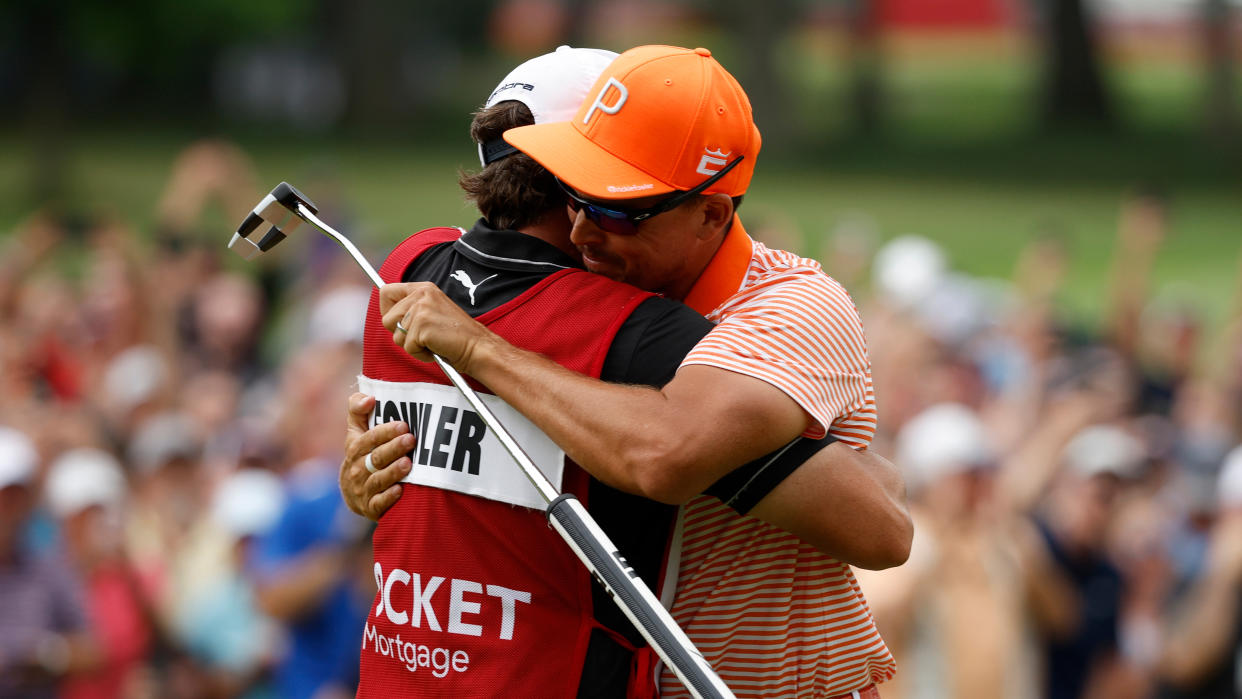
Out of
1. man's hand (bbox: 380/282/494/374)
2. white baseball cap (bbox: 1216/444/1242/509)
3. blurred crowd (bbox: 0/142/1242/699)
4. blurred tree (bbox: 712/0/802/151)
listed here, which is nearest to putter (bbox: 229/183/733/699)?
man's hand (bbox: 380/282/494/374)

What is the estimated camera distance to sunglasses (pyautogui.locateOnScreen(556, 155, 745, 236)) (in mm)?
3141

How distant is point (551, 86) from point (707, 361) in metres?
0.83

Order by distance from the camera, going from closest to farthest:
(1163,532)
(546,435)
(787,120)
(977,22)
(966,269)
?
(546,435) → (1163,532) → (966,269) → (787,120) → (977,22)

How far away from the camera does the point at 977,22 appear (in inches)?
2739

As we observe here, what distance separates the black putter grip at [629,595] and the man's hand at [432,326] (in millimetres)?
378

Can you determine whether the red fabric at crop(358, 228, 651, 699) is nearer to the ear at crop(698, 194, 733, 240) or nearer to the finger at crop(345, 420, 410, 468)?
the finger at crop(345, 420, 410, 468)

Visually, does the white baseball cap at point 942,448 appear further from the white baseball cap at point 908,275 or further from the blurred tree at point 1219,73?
the blurred tree at point 1219,73

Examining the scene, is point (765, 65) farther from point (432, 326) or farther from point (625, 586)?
point (625, 586)

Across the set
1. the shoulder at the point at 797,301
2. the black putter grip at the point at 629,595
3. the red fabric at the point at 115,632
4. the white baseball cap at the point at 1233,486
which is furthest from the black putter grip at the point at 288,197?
the white baseball cap at the point at 1233,486

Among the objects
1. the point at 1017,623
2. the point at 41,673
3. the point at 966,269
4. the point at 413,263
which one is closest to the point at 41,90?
the point at 966,269

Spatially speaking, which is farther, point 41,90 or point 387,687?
point 41,90

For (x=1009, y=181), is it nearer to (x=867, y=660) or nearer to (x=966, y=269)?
(x=966, y=269)

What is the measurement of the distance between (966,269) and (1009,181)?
27.9ft

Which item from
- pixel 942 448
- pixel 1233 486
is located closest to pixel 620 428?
pixel 942 448
